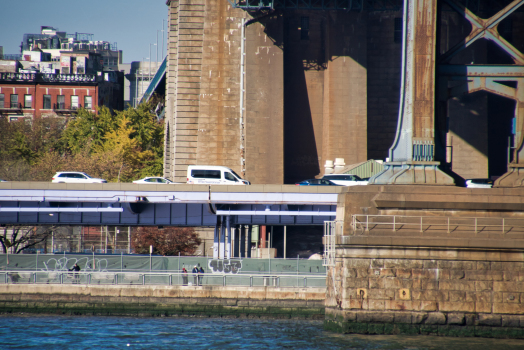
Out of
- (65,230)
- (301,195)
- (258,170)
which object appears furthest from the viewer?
(65,230)

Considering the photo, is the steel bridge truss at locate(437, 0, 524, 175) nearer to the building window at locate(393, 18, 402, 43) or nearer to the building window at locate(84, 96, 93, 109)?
the building window at locate(393, 18, 402, 43)

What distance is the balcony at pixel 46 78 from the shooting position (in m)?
97.2

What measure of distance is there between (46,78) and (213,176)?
5837 centimetres

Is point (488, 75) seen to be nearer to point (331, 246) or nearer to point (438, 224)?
point (438, 224)

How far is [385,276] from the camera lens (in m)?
28.2

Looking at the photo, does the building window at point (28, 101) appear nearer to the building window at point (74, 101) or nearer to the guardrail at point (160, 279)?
the building window at point (74, 101)

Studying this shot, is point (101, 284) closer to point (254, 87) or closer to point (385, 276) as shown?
point (385, 276)

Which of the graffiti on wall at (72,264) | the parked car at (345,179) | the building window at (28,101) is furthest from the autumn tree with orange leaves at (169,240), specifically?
the building window at (28,101)

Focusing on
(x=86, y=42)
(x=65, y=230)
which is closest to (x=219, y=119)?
(x=65, y=230)

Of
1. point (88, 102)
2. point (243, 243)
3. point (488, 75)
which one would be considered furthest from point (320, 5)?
point (88, 102)

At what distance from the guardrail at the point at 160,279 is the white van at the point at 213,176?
984 centimetres

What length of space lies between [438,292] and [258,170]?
32.7m

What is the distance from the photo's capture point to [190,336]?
30.3m

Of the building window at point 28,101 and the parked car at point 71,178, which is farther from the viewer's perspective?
the building window at point 28,101
